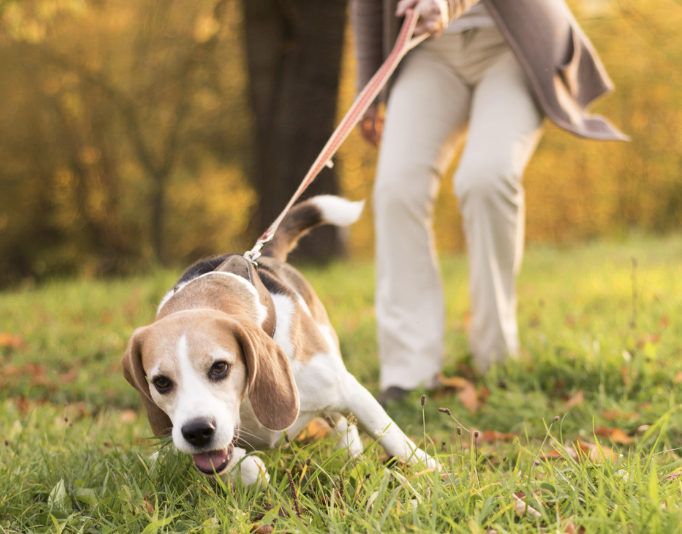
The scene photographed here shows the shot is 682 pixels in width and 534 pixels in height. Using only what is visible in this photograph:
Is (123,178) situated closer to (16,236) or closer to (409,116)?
(16,236)

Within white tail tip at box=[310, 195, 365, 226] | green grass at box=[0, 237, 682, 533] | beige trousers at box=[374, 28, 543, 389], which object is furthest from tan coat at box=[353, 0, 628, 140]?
white tail tip at box=[310, 195, 365, 226]

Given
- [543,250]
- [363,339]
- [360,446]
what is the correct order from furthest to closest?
[543,250]
[363,339]
[360,446]

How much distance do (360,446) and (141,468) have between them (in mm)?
763

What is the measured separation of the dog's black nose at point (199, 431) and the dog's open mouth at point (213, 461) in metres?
0.09

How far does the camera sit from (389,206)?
129 inches

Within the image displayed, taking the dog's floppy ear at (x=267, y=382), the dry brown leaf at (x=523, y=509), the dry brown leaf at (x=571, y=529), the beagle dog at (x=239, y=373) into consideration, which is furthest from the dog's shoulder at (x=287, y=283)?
the dry brown leaf at (x=571, y=529)

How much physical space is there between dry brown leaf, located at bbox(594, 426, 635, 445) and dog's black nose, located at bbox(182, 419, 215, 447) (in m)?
1.60

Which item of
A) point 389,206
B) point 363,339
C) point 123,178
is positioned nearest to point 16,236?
point 123,178

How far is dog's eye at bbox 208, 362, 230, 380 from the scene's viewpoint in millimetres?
1876

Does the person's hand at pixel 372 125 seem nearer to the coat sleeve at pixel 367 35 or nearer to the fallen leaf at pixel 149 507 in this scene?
the coat sleeve at pixel 367 35

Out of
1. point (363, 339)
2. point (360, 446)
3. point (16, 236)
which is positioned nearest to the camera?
point (360, 446)

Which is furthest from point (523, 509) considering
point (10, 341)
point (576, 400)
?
point (10, 341)

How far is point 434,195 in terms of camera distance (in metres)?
3.38

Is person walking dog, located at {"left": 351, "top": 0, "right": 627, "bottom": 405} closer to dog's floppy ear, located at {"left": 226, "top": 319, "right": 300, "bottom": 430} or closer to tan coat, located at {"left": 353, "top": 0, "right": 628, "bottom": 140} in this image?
tan coat, located at {"left": 353, "top": 0, "right": 628, "bottom": 140}
